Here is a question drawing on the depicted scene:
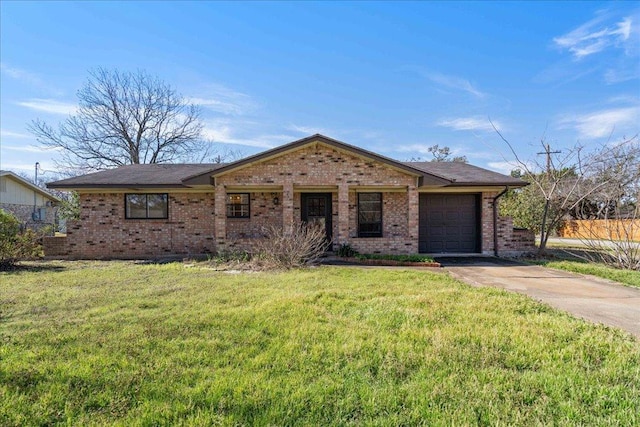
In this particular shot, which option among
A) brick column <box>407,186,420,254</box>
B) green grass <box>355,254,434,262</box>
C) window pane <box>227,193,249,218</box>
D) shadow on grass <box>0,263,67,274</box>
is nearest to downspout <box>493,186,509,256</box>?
brick column <box>407,186,420,254</box>

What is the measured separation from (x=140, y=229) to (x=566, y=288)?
536 inches

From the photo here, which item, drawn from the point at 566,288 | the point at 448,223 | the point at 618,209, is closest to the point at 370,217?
the point at 448,223

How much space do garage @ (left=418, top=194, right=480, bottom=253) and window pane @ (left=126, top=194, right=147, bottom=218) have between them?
10878mm

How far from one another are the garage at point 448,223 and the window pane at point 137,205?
35.7 feet

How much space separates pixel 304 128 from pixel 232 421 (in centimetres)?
2144

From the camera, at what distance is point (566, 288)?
704cm

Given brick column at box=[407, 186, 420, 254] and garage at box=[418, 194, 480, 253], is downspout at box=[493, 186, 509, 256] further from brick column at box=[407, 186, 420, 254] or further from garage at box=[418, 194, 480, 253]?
brick column at box=[407, 186, 420, 254]

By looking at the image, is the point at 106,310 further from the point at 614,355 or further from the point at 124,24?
the point at 124,24

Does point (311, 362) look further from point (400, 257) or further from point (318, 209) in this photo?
point (318, 209)

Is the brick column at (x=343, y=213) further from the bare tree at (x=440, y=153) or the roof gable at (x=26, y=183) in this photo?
the bare tree at (x=440, y=153)

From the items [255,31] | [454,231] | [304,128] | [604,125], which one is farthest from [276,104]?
[604,125]

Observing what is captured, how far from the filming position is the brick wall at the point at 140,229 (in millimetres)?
13094

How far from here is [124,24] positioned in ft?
36.6

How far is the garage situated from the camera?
1335 cm
